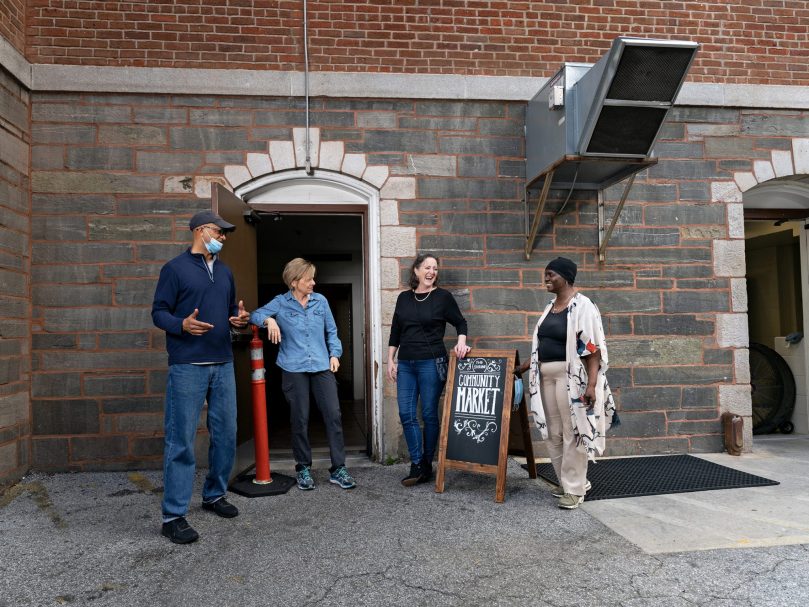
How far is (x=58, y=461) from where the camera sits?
521 cm

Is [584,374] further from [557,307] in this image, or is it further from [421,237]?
[421,237]

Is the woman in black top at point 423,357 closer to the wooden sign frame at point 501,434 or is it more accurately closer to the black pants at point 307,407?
the wooden sign frame at point 501,434

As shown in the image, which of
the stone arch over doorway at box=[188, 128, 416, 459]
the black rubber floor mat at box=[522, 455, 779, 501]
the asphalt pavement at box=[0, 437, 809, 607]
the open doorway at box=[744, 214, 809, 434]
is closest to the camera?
the asphalt pavement at box=[0, 437, 809, 607]

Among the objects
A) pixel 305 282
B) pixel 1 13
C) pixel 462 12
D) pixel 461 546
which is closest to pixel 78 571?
pixel 461 546

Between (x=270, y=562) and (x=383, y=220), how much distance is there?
125 inches

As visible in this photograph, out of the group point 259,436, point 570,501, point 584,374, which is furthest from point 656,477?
point 259,436

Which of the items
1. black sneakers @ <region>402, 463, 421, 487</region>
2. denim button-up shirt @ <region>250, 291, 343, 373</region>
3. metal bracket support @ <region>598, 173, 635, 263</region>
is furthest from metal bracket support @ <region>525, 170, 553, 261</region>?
black sneakers @ <region>402, 463, 421, 487</region>

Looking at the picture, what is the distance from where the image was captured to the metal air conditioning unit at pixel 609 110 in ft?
14.2

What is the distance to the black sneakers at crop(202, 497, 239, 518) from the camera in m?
4.05

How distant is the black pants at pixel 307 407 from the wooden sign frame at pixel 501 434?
0.82 m

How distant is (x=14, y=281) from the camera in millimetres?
4945

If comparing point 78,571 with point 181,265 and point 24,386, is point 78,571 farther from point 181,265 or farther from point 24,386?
point 24,386

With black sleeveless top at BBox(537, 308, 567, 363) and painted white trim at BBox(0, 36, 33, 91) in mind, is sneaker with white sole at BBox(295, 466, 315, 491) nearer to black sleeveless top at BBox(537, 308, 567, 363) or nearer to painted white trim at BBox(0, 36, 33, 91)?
black sleeveless top at BBox(537, 308, 567, 363)

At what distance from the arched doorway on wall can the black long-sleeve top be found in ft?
12.2
